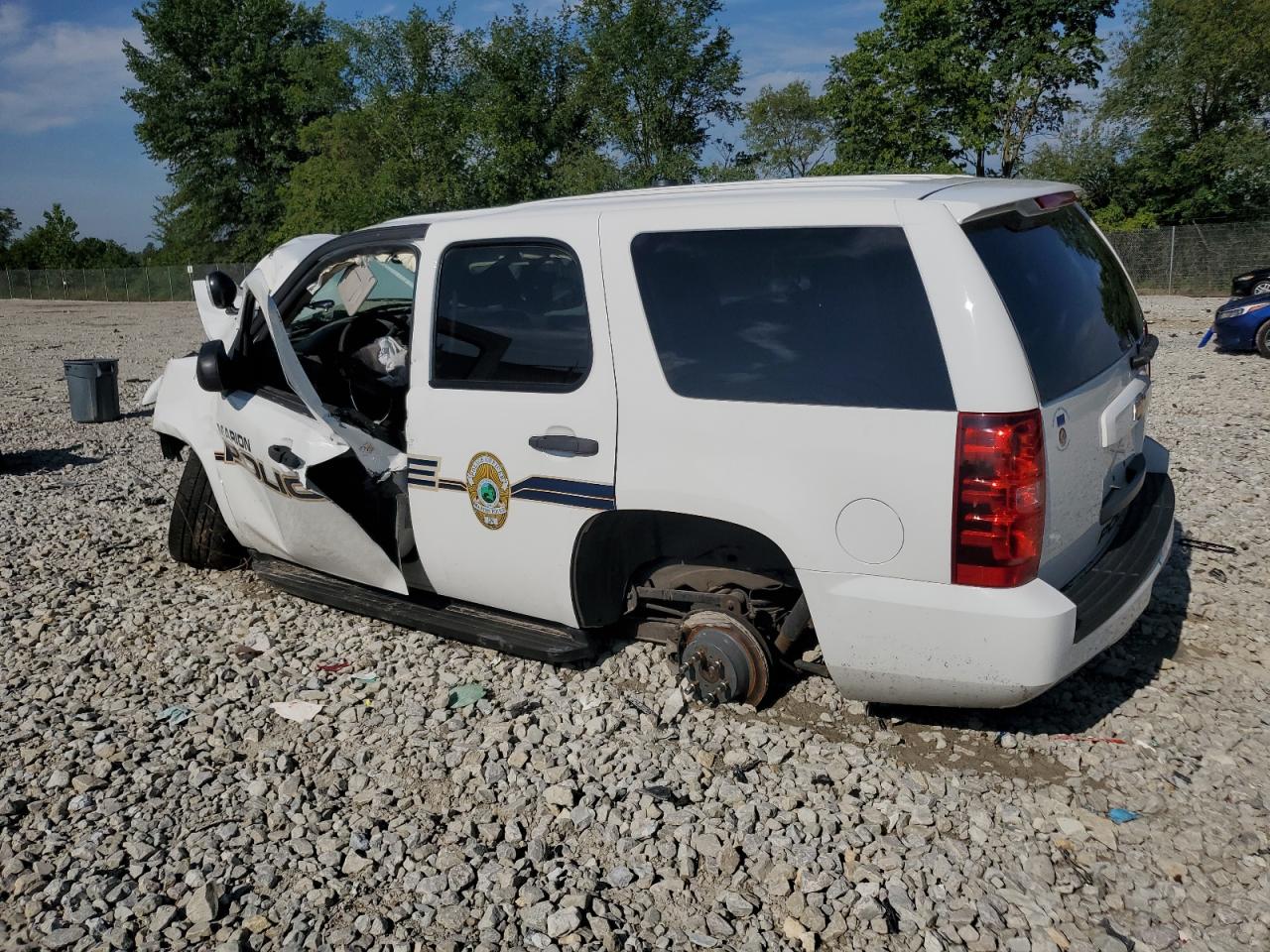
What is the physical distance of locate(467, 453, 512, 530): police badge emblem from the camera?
13.3 ft

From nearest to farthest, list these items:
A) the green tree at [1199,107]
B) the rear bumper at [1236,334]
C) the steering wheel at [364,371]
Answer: the steering wheel at [364,371] < the rear bumper at [1236,334] < the green tree at [1199,107]

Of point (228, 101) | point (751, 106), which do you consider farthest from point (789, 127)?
point (228, 101)

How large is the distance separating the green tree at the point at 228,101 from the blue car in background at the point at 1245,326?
170 feet

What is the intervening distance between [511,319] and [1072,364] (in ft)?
6.85

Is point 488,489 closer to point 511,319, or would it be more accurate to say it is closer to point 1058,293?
point 511,319

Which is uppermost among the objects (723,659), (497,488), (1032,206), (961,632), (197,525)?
(1032,206)

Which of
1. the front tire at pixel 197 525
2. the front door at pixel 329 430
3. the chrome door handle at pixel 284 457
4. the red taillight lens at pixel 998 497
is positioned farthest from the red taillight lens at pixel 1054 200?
the front tire at pixel 197 525

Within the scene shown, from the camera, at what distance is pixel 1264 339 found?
13906 millimetres

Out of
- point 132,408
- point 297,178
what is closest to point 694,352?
point 132,408

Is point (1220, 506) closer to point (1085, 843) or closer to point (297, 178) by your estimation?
point (1085, 843)

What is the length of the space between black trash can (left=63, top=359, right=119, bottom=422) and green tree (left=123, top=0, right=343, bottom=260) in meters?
49.3

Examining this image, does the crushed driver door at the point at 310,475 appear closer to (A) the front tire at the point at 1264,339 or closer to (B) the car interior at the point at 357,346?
(B) the car interior at the point at 357,346

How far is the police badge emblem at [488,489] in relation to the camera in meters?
4.05

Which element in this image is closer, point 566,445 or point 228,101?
point 566,445
